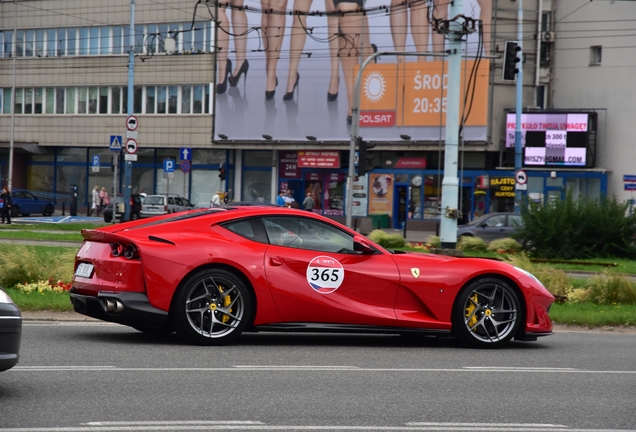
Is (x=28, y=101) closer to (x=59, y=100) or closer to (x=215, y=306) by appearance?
(x=59, y=100)

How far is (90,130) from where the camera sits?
60.2 metres

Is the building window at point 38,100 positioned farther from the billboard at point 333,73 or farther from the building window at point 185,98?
the billboard at point 333,73

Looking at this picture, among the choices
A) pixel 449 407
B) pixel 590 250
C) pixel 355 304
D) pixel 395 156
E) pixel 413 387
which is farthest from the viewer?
pixel 395 156

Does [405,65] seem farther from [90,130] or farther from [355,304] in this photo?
[355,304]

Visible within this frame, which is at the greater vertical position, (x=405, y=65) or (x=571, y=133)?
(x=405, y=65)

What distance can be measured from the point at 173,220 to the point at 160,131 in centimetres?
4937

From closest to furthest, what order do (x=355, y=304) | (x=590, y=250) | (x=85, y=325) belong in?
(x=355, y=304)
(x=85, y=325)
(x=590, y=250)

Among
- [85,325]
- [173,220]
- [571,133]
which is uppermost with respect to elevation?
[571,133]

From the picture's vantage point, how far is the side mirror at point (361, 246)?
32.2ft

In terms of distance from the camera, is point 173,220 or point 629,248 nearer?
point 173,220

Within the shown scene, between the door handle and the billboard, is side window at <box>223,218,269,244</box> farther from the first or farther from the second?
the billboard

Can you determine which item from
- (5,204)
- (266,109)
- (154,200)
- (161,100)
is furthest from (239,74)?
(5,204)

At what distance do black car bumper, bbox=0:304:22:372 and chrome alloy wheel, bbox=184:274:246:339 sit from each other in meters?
2.75

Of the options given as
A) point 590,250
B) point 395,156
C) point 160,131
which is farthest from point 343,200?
point 590,250
